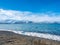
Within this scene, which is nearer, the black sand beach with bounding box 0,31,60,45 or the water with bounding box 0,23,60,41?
the black sand beach with bounding box 0,31,60,45

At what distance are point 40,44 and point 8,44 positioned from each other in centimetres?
373

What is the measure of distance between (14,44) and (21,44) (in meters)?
0.81

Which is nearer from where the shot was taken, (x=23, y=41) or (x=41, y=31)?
(x=23, y=41)

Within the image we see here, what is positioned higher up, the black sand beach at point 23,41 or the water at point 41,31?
the water at point 41,31

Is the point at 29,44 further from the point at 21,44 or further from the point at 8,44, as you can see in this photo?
the point at 8,44

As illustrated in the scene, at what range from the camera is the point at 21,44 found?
62.4 feet

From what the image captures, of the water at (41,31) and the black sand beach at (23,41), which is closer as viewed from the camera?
the black sand beach at (23,41)

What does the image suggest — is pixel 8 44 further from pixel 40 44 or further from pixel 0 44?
pixel 40 44

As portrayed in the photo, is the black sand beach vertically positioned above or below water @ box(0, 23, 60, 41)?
below

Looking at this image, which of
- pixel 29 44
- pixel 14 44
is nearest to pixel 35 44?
pixel 29 44

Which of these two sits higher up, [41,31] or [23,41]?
[41,31]

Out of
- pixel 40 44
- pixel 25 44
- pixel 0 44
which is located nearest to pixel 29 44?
pixel 25 44

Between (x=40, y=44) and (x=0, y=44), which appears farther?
(x=40, y=44)

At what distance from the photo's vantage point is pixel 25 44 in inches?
746
